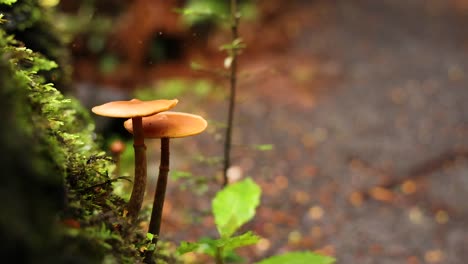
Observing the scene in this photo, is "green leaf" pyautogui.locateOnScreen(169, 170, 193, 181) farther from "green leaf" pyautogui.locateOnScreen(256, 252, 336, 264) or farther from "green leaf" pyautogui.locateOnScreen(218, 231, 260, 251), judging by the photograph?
"green leaf" pyautogui.locateOnScreen(256, 252, 336, 264)

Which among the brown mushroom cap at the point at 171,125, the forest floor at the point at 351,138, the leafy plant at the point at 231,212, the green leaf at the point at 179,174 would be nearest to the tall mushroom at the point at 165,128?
the brown mushroom cap at the point at 171,125

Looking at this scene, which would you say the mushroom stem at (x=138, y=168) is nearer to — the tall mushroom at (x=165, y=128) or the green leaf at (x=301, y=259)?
the tall mushroom at (x=165, y=128)

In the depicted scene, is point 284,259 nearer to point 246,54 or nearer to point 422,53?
point 246,54


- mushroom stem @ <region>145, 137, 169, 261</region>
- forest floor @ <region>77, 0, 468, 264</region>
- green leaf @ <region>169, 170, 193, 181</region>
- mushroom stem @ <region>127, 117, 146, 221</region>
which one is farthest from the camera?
forest floor @ <region>77, 0, 468, 264</region>

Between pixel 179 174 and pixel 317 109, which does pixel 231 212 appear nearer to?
pixel 179 174

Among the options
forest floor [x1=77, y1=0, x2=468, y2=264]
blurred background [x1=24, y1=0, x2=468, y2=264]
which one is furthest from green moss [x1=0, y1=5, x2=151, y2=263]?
forest floor [x1=77, y1=0, x2=468, y2=264]

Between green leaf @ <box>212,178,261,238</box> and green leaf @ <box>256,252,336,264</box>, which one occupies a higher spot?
green leaf @ <box>212,178,261,238</box>

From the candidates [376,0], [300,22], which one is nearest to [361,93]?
[300,22]
